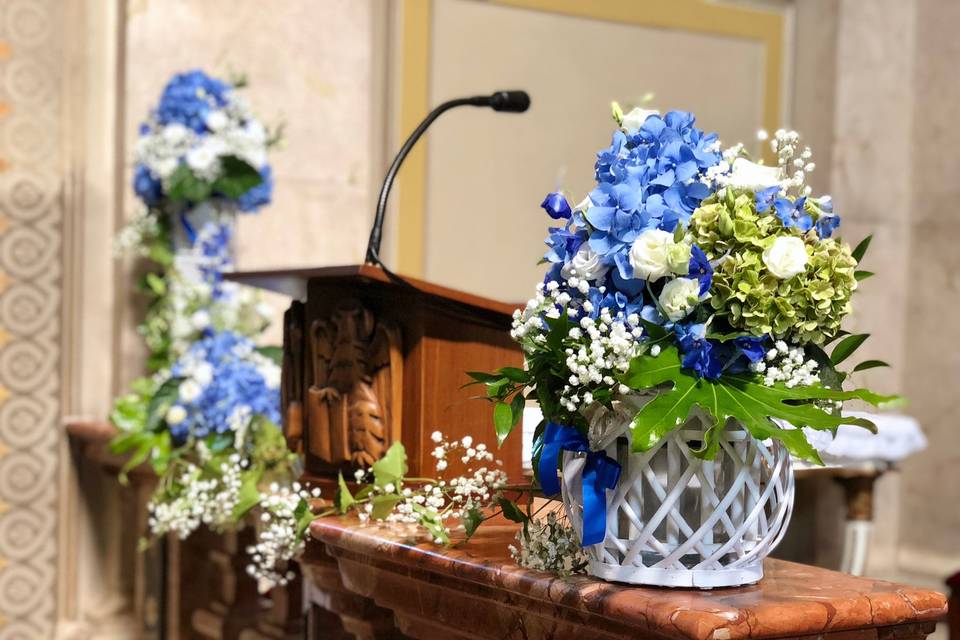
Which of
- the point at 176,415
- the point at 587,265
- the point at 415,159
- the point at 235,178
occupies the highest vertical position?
the point at 415,159

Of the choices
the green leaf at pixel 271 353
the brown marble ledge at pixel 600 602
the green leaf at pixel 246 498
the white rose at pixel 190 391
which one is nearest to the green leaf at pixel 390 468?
the brown marble ledge at pixel 600 602

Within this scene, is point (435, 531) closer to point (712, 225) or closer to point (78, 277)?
point (712, 225)

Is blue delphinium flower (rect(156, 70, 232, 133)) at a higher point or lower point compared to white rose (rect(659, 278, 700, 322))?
higher

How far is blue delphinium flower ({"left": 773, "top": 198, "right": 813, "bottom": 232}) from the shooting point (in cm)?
171

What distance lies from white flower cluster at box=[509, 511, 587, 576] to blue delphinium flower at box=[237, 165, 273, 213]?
103 inches

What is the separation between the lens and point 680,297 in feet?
5.44

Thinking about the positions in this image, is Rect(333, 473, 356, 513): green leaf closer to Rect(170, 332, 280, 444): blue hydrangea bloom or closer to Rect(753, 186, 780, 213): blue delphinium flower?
Rect(170, 332, 280, 444): blue hydrangea bloom

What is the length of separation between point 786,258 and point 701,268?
0.35ft

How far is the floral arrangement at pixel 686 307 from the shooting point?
5.42 feet

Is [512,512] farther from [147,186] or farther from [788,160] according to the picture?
[147,186]

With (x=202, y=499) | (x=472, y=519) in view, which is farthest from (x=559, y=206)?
(x=202, y=499)

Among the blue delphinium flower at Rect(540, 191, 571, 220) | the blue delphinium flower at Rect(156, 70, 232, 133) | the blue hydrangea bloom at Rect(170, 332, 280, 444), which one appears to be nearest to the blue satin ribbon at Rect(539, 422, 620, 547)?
the blue delphinium flower at Rect(540, 191, 571, 220)

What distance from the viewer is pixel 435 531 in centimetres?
215

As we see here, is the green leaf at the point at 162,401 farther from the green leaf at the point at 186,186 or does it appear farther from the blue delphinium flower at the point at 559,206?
the blue delphinium flower at the point at 559,206
